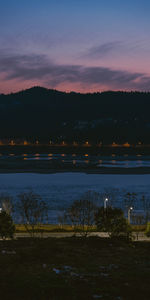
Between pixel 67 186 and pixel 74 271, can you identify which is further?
pixel 67 186

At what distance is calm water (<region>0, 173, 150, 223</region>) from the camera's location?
74.9 metres

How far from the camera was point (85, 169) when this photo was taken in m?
142

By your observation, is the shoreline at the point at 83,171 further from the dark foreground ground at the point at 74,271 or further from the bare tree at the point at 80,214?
the dark foreground ground at the point at 74,271

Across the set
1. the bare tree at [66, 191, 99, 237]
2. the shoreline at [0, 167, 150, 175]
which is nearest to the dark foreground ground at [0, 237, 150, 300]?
the bare tree at [66, 191, 99, 237]

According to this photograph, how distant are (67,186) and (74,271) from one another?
80.2m

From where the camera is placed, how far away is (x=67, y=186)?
97.6m

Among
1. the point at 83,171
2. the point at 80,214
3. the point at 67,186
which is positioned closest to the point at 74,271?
the point at 80,214

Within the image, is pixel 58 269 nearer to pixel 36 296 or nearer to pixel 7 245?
pixel 36 296

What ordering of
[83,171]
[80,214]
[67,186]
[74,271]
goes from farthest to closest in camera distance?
[83,171] < [67,186] < [80,214] < [74,271]

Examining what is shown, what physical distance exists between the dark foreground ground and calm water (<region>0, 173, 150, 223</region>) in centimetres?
3663

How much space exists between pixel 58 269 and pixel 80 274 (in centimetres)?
122

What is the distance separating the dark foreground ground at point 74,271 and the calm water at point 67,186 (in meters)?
36.6

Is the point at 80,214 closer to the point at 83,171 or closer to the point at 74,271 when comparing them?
the point at 74,271

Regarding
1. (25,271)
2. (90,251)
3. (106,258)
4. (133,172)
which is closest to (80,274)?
(25,271)
